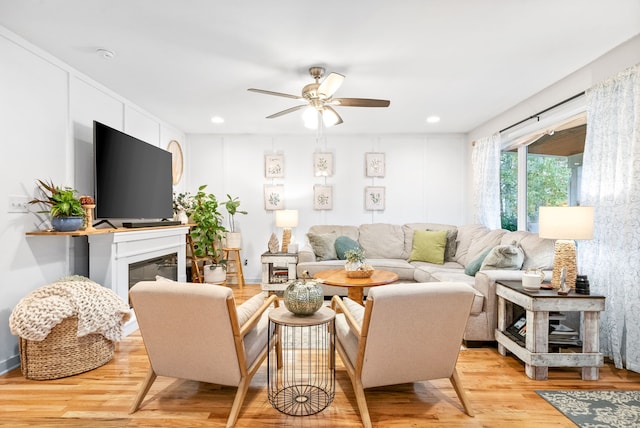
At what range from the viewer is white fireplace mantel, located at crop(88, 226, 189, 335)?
313cm

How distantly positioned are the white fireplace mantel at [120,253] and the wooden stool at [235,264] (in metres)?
1.47

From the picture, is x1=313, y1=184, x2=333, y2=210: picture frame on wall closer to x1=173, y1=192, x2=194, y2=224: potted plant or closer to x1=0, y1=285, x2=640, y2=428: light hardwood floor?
x1=173, y1=192, x2=194, y2=224: potted plant

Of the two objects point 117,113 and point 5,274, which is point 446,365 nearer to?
point 5,274

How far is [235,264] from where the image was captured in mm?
5613

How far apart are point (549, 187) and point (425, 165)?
205 centimetres

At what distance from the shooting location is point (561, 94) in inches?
132

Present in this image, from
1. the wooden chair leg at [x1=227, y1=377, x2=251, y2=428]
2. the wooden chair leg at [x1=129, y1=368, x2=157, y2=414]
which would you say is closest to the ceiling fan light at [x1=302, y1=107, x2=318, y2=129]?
the wooden chair leg at [x1=227, y1=377, x2=251, y2=428]

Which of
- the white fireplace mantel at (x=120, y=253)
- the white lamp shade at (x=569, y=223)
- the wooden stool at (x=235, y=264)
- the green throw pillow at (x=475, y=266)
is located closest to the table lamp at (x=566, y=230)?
the white lamp shade at (x=569, y=223)

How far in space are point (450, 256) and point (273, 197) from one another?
9.25ft

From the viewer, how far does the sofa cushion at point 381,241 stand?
5008 mm

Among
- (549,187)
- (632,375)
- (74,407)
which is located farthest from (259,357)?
(549,187)

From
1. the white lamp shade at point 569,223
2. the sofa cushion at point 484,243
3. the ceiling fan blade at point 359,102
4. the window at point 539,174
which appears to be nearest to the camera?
the white lamp shade at point 569,223

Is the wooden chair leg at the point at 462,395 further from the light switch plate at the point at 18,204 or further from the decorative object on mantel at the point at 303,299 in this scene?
the light switch plate at the point at 18,204

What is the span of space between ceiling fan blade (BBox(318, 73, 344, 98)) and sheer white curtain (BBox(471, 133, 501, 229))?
2.81 m
